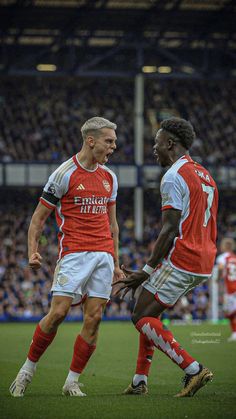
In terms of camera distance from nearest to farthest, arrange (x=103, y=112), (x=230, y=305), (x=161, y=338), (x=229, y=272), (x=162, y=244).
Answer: (x=162, y=244) < (x=161, y=338) < (x=230, y=305) < (x=229, y=272) < (x=103, y=112)

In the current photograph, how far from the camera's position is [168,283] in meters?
8.23

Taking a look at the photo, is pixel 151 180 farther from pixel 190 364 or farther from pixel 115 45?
pixel 190 364

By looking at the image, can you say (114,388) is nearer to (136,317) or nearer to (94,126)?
(136,317)

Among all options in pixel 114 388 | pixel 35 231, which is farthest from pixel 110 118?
pixel 35 231

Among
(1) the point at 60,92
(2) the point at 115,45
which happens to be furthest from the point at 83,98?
(2) the point at 115,45

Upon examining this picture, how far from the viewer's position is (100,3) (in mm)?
35781

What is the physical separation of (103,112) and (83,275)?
3513cm

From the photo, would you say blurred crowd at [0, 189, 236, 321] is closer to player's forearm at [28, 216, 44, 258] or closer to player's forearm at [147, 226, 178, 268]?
player's forearm at [28, 216, 44, 258]

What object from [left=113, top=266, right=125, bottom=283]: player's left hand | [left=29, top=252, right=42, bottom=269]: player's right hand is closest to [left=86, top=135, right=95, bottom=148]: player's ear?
[left=29, top=252, right=42, bottom=269]: player's right hand

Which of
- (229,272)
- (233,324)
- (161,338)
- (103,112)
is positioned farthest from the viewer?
(103,112)

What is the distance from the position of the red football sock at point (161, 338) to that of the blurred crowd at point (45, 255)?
19.4 metres

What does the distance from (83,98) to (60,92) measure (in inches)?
41.0

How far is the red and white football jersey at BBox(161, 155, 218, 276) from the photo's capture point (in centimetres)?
818

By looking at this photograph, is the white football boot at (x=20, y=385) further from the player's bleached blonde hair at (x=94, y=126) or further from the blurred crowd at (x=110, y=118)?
the blurred crowd at (x=110, y=118)
